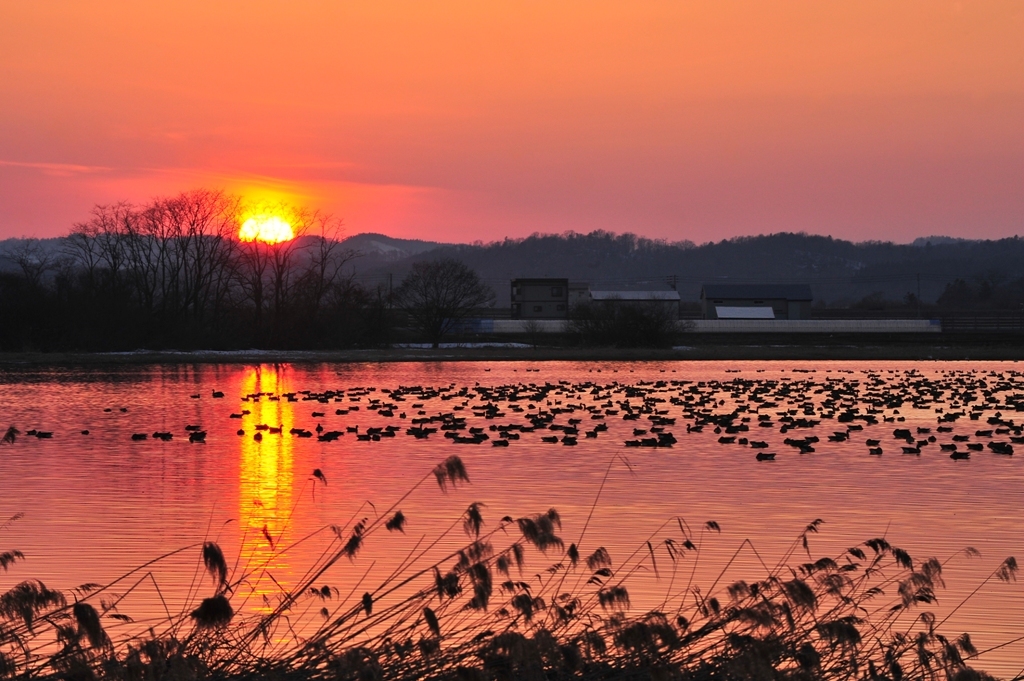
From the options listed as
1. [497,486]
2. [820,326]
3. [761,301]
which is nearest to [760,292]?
[761,301]

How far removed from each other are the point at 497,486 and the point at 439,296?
3509 inches

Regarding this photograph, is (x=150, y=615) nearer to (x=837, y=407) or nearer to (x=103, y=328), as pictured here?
(x=837, y=407)

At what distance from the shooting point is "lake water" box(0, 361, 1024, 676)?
493 inches

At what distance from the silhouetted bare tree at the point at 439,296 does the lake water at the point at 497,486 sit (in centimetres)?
6476

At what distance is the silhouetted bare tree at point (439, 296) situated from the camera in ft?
344

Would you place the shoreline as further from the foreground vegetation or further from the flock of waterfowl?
the foreground vegetation

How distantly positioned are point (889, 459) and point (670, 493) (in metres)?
6.42

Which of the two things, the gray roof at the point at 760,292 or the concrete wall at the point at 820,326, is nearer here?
the concrete wall at the point at 820,326

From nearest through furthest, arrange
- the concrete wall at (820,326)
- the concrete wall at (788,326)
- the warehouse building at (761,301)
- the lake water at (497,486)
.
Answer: the lake water at (497,486), the concrete wall at (820,326), the concrete wall at (788,326), the warehouse building at (761,301)

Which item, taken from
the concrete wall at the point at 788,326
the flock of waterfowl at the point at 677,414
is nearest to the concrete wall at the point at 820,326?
the concrete wall at the point at 788,326

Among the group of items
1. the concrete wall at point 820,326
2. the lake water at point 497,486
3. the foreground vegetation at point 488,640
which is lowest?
the lake water at point 497,486

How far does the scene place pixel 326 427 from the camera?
29.7 m

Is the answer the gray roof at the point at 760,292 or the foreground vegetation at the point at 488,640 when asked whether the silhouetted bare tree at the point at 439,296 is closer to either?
the gray roof at the point at 760,292

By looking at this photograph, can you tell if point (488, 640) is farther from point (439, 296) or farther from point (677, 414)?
point (439, 296)
